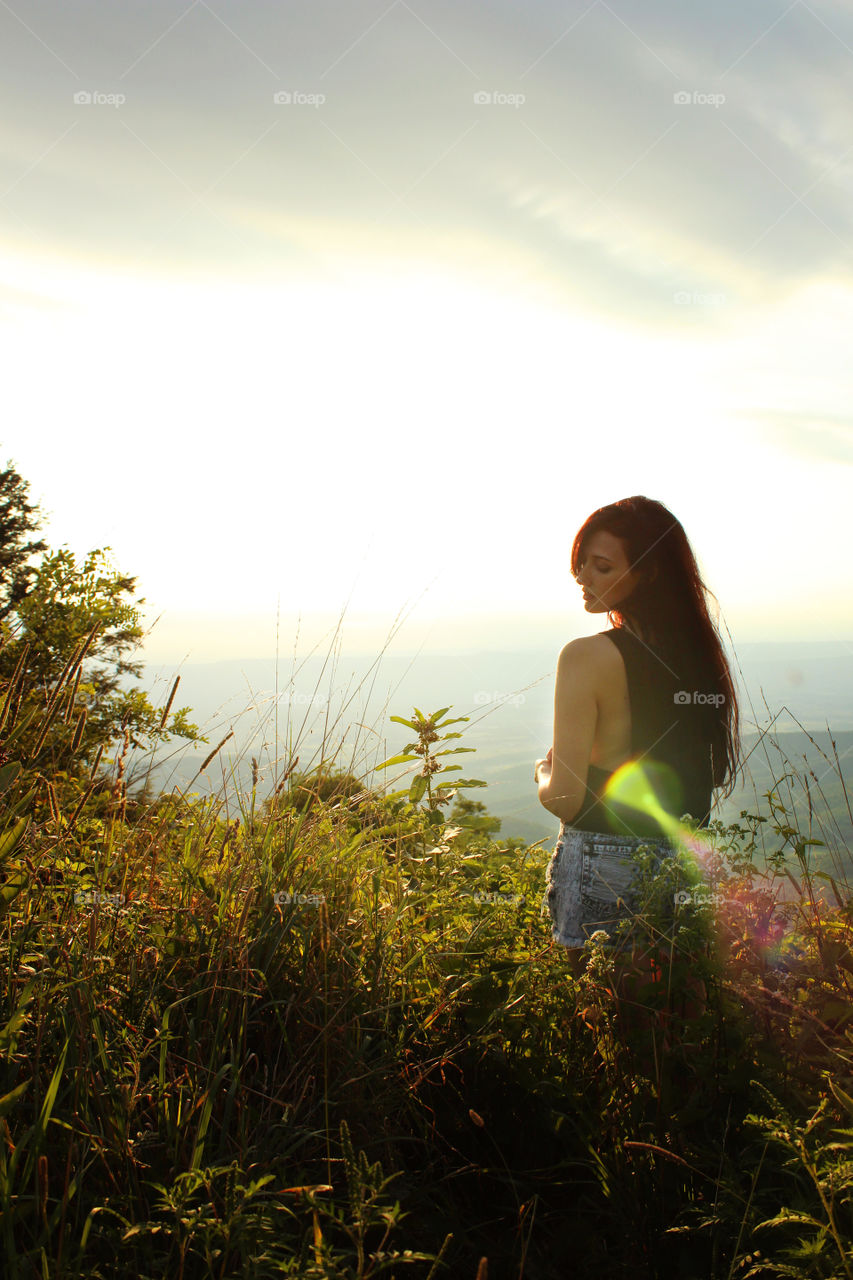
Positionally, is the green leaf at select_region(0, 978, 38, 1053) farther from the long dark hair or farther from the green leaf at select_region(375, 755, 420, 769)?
the long dark hair

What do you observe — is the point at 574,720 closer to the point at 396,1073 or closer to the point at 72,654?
the point at 396,1073

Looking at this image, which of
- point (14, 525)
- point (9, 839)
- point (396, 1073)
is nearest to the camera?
point (396, 1073)

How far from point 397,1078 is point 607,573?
5.52 ft

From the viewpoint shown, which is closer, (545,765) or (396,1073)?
(396,1073)

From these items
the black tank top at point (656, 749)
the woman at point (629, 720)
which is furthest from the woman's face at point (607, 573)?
the black tank top at point (656, 749)

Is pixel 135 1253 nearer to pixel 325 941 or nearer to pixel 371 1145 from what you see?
pixel 371 1145

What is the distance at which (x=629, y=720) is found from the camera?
7.94 ft

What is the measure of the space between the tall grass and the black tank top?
31 cm

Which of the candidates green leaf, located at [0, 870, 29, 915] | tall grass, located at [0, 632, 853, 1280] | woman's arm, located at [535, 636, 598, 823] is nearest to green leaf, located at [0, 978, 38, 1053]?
tall grass, located at [0, 632, 853, 1280]

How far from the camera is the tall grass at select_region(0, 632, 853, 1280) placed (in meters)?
1.43

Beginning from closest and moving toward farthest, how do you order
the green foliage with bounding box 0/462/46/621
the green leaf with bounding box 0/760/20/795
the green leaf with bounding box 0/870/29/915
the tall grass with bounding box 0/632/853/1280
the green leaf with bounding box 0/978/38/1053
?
the tall grass with bounding box 0/632/853/1280
the green leaf with bounding box 0/978/38/1053
the green leaf with bounding box 0/870/29/915
the green leaf with bounding box 0/760/20/795
the green foliage with bounding box 0/462/46/621

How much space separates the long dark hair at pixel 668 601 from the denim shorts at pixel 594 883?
517 millimetres

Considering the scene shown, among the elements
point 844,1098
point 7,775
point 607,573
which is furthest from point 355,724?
point 844,1098

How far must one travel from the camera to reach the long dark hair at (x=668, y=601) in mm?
2543
